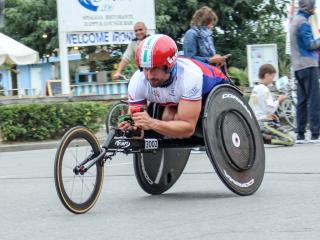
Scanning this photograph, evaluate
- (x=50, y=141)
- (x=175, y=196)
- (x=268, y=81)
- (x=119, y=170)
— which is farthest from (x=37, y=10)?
(x=175, y=196)

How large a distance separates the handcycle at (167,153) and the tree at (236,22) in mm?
17771

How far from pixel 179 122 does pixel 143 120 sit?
29cm

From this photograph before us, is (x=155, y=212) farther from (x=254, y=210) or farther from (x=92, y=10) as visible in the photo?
(x=92, y=10)

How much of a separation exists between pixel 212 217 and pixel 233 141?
38.8 inches

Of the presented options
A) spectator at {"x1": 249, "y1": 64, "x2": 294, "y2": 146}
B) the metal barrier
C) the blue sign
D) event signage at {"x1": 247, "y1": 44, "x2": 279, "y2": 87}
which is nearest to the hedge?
the metal barrier

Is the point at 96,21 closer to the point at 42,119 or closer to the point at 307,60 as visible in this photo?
the point at 42,119

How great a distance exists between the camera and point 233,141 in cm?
648

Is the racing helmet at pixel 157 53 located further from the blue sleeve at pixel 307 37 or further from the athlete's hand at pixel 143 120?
the blue sleeve at pixel 307 37

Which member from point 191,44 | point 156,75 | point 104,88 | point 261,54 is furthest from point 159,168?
point 104,88

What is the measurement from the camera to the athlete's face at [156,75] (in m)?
6.06

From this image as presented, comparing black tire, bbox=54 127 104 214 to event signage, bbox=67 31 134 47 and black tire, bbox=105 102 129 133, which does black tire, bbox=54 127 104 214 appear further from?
event signage, bbox=67 31 134 47

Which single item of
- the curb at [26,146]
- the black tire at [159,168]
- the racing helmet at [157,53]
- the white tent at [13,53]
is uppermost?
the white tent at [13,53]

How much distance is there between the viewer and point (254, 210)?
19.3 ft

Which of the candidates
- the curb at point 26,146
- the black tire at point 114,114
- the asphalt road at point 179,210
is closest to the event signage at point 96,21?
the curb at point 26,146
